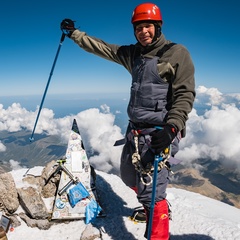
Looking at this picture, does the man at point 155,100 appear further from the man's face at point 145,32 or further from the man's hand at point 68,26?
the man's hand at point 68,26

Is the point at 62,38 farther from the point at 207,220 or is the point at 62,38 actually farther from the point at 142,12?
the point at 207,220

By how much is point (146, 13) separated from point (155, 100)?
56.1 inches

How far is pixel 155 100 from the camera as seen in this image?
12.7 feet

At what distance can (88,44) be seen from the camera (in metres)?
5.03

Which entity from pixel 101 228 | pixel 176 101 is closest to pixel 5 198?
pixel 101 228

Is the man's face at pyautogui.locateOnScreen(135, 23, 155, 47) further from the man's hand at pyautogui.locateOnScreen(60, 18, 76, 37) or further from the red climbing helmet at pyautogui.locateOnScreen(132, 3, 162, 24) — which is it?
the man's hand at pyautogui.locateOnScreen(60, 18, 76, 37)

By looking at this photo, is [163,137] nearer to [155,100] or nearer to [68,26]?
[155,100]

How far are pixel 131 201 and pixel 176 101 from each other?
4.37 m

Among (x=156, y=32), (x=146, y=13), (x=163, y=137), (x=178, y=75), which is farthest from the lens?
(x=156, y=32)

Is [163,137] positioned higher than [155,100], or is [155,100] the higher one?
[155,100]

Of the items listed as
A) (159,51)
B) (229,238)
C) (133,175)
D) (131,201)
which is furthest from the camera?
(131,201)

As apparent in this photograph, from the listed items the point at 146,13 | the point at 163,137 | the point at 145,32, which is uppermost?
the point at 146,13

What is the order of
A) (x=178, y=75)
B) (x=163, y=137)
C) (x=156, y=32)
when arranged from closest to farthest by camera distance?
(x=163, y=137) → (x=178, y=75) → (x=156, y=32)

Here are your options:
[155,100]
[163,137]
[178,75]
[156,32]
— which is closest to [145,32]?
[156,32]
